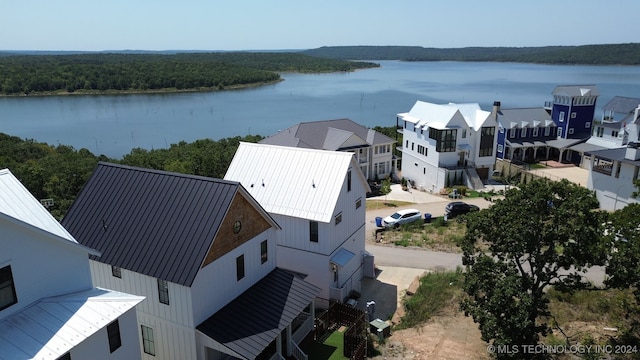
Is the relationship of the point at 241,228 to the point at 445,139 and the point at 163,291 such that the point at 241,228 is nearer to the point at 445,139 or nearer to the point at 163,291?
the point at 163,291

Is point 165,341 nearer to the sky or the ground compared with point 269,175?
nearer to the ground

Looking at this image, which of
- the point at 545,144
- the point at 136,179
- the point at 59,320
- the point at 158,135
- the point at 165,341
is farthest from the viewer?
the point at 158,135

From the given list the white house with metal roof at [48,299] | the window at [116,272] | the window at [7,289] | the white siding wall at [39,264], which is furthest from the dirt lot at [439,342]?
the window at [7,289]

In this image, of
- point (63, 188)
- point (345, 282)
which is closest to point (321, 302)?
point (345, 282)

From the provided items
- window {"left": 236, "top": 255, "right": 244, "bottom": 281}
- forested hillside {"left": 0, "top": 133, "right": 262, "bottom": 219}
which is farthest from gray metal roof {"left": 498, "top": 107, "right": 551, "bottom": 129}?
window {"left": 236, "top": 255, "right": 244, "bottom": 281}

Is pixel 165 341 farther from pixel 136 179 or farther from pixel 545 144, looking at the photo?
pixel 545 144

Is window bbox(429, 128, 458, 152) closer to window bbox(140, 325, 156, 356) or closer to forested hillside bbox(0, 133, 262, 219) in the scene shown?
forested hillside bbox(0, 133, 262, 219)
